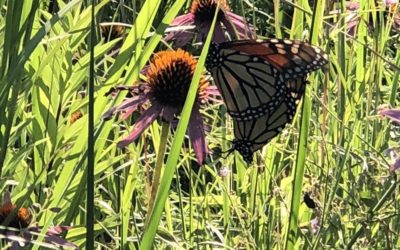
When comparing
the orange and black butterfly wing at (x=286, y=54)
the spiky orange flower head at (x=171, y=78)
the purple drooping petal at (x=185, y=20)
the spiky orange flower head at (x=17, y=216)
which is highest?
the purple drooping petal at (x=185, y=20)

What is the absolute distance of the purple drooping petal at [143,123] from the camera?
790 mm

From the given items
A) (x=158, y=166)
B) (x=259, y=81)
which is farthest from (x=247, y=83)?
(x=158, y=166)

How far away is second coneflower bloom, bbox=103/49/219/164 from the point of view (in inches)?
32.4

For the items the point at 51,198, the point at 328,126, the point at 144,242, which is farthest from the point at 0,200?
the point at 328,126

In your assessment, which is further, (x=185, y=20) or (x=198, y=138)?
(x=185, y=20)

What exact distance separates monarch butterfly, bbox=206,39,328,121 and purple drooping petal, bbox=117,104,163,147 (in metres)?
0.09

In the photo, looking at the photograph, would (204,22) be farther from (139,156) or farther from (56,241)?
(56,241)

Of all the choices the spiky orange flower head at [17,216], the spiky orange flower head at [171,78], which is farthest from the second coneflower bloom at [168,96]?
the spiky orange flower head at [17,216]

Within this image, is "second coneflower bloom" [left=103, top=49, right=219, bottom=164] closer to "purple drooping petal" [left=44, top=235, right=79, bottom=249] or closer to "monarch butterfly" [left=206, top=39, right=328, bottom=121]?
"monarch butterfly" [left=206, top=39, right=328, bottom=121]

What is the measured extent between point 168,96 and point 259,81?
0.49 feet

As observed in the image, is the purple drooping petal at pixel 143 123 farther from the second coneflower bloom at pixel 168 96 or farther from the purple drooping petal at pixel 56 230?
the purple drooping petal at pixel 56 230

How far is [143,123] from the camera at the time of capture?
2.73 feet

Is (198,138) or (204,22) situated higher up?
(204,22)

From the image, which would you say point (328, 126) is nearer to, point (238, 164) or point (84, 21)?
point (238, 164)
